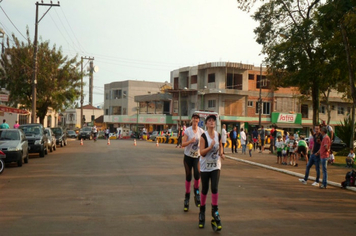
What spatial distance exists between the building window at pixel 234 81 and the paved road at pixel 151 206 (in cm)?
4848

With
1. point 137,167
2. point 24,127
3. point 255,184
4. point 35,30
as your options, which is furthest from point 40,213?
point 35,30

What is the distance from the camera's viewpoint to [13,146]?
18297 millimetres

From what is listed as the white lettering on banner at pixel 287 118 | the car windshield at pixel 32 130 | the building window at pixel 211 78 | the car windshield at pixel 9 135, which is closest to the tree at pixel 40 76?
the car windshield at pixel 32 130

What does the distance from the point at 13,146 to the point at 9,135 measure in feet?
5.32

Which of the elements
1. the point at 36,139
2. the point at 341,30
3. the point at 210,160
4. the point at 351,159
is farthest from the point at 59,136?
the point at 210,160

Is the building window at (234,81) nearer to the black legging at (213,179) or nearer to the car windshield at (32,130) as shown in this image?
the car windshield at (32,130)

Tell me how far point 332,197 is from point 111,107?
83962 millimetres

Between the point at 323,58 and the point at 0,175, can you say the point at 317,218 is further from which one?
the point at 323,58

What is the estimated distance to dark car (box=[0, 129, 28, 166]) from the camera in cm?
1808

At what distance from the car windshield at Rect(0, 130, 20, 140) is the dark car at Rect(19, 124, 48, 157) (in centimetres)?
383

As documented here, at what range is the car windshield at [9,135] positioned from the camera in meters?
19.5

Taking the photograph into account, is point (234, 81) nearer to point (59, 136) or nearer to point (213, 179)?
point (59, 136)

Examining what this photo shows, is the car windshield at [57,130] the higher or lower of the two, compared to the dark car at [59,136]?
higher

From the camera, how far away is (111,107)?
9375 cm
